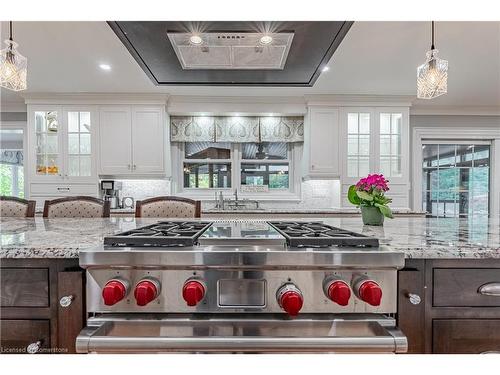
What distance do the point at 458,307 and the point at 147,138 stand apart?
146 inches

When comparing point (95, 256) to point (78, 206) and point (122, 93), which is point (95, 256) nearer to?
point (78, 206)

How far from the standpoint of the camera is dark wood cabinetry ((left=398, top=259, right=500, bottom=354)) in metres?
0.88

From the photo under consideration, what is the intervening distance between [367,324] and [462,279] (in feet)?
1.10

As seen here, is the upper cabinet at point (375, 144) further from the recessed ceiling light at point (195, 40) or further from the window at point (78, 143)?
the window at point (78, 143)

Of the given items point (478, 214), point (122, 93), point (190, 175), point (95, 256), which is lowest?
point (478, 214)

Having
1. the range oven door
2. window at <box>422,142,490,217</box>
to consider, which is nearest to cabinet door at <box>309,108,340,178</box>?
window at <box>422,142,490,217</box>

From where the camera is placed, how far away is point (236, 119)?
163 inches

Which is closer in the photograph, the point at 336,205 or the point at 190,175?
the point at 336,205

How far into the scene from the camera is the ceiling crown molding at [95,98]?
3.76 metres

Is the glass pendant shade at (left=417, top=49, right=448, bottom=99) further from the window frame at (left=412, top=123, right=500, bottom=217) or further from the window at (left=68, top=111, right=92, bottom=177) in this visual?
the window at (left=68, top=111, right=92, bottom=177)

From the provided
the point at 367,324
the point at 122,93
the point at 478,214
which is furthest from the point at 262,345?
the point at 478,214

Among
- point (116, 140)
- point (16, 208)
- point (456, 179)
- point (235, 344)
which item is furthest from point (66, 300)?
point (456, 179)

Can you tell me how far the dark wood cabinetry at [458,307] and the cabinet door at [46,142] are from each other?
425 cm

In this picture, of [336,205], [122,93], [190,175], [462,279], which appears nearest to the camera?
[462,279]
